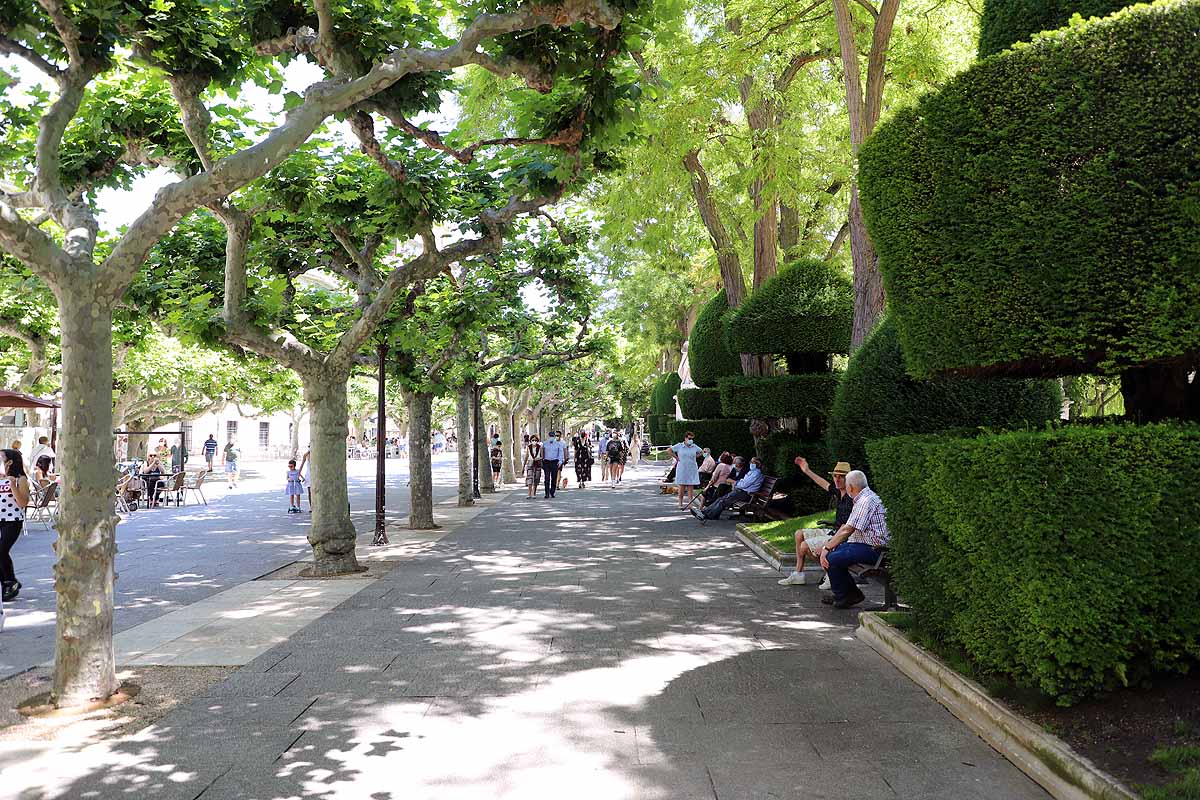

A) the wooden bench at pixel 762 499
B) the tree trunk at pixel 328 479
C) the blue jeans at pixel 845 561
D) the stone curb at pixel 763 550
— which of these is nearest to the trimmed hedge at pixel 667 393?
the wooden bench at pixel 762 499

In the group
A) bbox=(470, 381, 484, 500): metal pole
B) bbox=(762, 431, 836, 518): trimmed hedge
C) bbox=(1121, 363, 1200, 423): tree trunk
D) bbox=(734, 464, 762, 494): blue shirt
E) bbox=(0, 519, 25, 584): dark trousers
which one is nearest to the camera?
bbox=(1121, 363, 1200, 423): tree trunk

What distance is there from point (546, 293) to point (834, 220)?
7.42 metres

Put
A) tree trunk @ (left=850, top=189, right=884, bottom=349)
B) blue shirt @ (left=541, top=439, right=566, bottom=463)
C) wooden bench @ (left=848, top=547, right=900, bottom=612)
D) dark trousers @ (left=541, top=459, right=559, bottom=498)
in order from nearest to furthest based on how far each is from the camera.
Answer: wooden bench @ (left=848, top=547, right=900, bottom=612) < tree trunk @ (left=850, top=189, right=884, bottom=349) < blue shirt @ (left=541, top=439, right=566, bottom=463) < dark trousers @ (left=541, top=459, right=559, bottom=498)

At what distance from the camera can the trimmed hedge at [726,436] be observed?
2184 centimetres

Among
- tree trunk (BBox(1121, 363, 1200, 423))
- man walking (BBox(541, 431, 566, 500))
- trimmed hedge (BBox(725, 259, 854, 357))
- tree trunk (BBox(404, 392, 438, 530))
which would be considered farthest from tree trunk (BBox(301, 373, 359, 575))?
man walking (BBox(541, 431, 566, 500))

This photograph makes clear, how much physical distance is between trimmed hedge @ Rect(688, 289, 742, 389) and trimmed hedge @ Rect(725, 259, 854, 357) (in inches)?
168

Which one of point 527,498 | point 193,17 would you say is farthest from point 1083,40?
point 527,498

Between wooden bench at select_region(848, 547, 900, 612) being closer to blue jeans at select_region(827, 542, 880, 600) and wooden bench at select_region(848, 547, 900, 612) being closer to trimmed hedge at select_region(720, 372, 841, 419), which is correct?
blue jeans at select_region(827, 542, 880, 600)

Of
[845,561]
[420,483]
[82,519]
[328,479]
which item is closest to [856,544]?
[845,561]

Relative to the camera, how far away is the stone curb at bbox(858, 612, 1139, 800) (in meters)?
3.89

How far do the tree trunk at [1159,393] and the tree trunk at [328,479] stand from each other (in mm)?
8456

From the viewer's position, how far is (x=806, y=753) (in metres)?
4.59

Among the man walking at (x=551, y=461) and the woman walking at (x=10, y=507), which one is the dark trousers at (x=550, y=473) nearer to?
the man walking at (x=551, y=461)

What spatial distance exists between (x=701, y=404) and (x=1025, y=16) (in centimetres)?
1821
